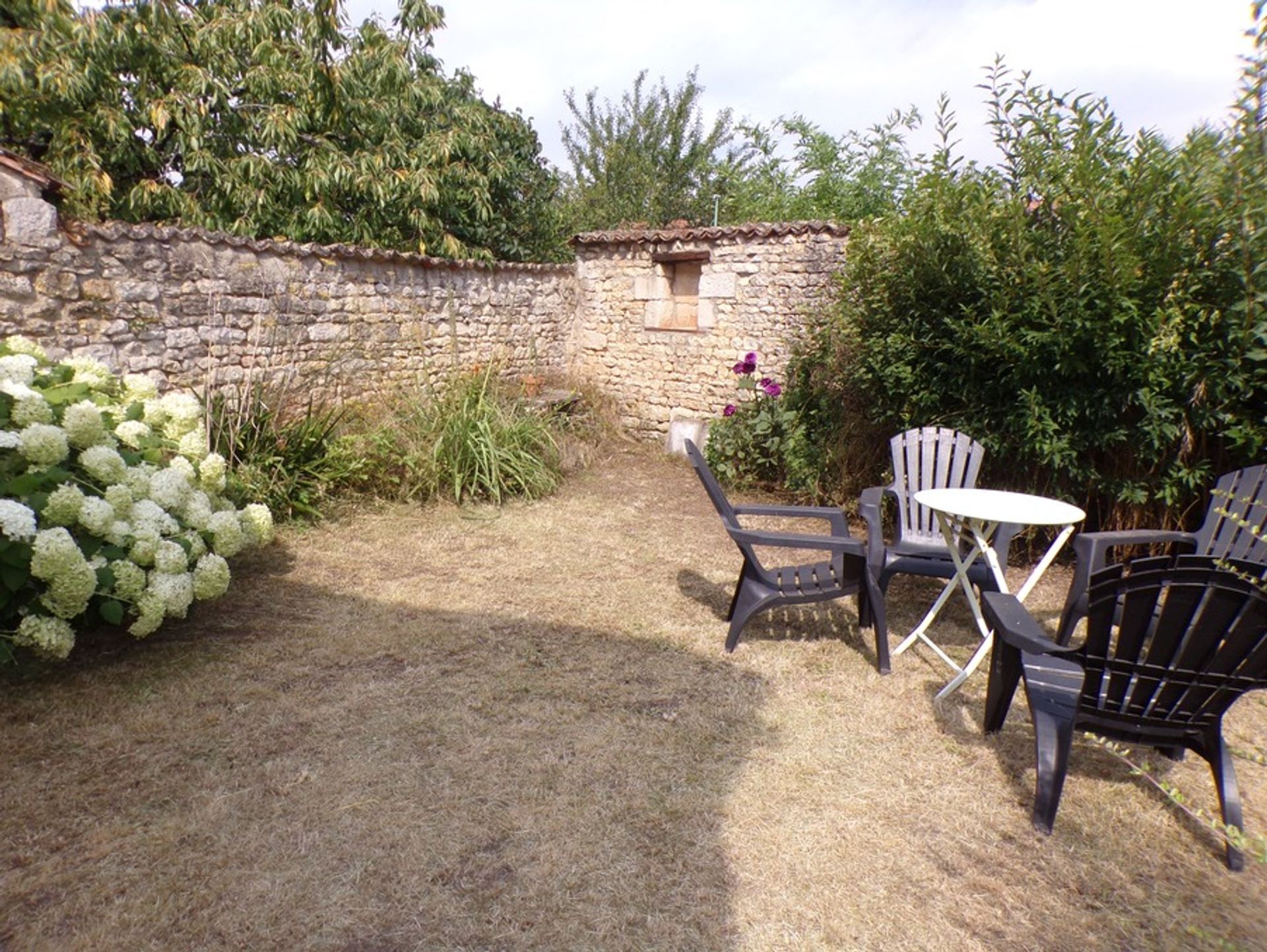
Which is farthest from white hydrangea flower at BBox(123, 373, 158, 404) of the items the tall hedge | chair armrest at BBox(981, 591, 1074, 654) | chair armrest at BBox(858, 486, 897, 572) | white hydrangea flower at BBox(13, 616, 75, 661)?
the tall hedge

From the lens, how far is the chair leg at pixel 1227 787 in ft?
7.07

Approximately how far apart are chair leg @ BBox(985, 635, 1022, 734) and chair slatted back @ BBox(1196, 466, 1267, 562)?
134cm

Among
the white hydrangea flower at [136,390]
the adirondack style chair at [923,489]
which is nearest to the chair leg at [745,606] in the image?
the adirondack style chair at [923,489]

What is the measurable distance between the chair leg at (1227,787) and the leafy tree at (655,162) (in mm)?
15203

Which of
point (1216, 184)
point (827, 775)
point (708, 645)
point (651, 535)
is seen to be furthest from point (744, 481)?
point (827, 775)

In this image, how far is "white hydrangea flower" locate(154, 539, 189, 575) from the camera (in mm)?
3000

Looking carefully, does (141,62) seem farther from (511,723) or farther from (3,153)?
(511,723)

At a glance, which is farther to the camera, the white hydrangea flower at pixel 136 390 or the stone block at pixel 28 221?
the stone block at pixel 28 221

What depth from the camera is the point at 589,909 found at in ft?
6.38

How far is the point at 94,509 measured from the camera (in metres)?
2.81

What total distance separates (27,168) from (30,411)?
2539 mm

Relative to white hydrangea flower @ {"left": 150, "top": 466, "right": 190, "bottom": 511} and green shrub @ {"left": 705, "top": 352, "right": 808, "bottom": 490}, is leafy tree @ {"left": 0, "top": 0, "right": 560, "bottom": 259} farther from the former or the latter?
white hydrangea flower @ {"left": 150, "top": 466, "right": 190, "bottom": 511}

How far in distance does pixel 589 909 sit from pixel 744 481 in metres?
5.12

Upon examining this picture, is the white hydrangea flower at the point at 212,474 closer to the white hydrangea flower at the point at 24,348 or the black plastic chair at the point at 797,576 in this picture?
the white hydrangea flower at the point at 24,348
